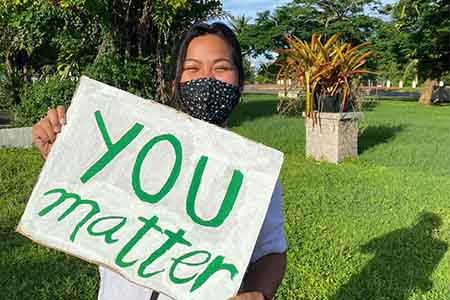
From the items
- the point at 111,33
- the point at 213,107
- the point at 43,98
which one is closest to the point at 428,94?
the point at 111,33

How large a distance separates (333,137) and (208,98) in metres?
5.87

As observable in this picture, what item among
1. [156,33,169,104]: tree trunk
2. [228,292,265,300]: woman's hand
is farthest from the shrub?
[228,292,265,300]: woman's hand

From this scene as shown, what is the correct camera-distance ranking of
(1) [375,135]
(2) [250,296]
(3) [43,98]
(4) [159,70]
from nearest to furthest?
(2) [250,296]
(3) [43,98]
(4) [159,70]
(1) [375,135]

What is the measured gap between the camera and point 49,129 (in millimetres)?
1089

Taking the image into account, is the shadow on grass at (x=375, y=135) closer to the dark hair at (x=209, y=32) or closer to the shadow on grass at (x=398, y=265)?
the shadow on grass at (x=398, y=265)

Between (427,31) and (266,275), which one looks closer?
(266,275)

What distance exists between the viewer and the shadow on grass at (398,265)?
303cm

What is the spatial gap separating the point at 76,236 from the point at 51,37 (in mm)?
9092

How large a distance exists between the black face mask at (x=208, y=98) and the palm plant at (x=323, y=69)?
584 cm

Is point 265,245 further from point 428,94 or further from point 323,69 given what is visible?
point 428,94

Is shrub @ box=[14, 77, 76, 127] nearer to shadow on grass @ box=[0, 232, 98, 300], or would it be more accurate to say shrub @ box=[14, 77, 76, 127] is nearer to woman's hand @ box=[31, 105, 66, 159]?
shadow on grass @ box=[0, 232, 98, 300]

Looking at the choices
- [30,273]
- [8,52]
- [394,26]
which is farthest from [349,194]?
[394,26]

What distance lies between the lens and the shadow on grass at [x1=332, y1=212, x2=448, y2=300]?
3027 mm

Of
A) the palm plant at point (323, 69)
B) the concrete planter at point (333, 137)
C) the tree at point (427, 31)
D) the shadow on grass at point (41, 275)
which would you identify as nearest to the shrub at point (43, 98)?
the palm plant at point (323, 69)
